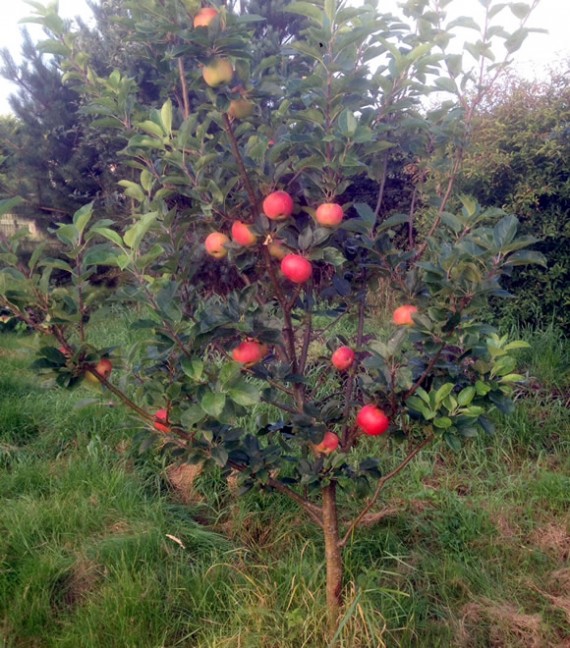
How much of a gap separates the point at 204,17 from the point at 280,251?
23.7 inches

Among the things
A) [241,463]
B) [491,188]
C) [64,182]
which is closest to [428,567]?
[241,463]

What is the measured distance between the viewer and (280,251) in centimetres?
174

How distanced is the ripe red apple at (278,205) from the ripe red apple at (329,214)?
79mm

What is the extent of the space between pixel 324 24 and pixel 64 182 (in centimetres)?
563

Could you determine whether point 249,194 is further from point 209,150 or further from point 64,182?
point 64,182

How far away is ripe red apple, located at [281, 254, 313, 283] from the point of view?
1634 millimetres

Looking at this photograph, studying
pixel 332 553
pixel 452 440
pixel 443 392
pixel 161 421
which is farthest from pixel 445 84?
pixel 332 553

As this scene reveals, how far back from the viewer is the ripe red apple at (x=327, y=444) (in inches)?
75.5

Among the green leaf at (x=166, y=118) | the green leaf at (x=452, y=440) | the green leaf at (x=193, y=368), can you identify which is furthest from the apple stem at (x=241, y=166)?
the green leaf at (x=452, y=440)

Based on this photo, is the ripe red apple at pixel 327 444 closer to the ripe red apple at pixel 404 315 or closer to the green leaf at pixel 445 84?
the ripe red apple at pixel 404 315

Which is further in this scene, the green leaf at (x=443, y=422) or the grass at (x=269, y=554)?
the grass at (x=269, y=554)

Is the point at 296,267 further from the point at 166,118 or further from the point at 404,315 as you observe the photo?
the point at 166,118

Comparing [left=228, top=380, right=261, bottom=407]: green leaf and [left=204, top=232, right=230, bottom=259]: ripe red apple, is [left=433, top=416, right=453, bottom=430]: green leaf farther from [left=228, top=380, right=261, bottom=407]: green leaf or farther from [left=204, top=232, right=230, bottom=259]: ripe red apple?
[left=204, top=232, right=230, bottom=259]: ripe red apple

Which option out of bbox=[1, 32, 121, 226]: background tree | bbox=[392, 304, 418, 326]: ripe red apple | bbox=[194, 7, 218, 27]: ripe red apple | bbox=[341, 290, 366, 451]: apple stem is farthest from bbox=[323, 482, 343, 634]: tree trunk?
bbox=[1, 32, 121, 226]: background tree
